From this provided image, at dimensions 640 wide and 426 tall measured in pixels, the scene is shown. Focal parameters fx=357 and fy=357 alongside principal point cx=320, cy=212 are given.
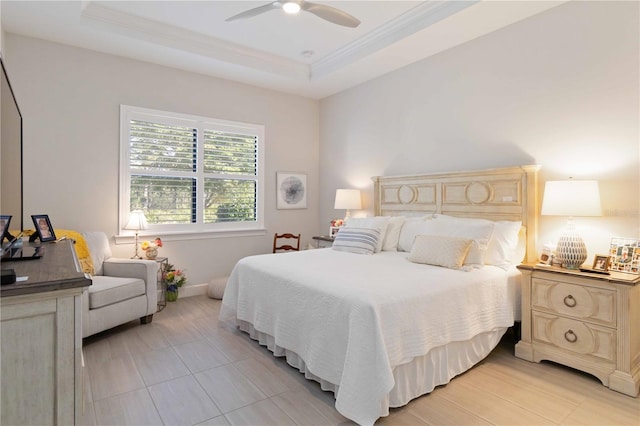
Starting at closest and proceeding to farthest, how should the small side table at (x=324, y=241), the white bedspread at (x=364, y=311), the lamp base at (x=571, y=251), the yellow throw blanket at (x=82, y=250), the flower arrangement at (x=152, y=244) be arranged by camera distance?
the white bedspread at (x=364, y=311) < the lamp base at (x=571, y=251) < the yellow throw blanket at (x=82, y=250) < the flower arrangement at (x=152, y=244) < the small side table at (x=324, y=241)

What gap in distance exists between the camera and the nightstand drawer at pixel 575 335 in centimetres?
239

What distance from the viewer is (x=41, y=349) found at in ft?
Result: 3.86

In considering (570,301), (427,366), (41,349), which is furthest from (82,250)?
(570,301)

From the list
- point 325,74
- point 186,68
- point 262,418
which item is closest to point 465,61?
point 325,74

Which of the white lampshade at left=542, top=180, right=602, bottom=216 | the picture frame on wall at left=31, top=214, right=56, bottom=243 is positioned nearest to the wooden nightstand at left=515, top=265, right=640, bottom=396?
the white lampshade at left=542, top=180, right=602, bottom=216

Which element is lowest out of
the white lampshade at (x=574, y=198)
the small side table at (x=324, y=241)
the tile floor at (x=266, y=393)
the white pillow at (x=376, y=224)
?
the tile floor at (x=266, y=393)

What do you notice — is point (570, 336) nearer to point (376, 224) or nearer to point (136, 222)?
point (376, 224)

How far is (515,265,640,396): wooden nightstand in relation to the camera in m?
2.31

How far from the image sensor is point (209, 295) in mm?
4477

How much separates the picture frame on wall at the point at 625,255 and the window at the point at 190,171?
13.0 feet

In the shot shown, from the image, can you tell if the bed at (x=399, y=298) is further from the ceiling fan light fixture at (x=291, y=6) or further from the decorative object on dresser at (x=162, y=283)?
the ceiling fan light fixture at (x=291, y=6)

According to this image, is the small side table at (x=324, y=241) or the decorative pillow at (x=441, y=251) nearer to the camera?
the decorative pillow at (x=441, y=251)

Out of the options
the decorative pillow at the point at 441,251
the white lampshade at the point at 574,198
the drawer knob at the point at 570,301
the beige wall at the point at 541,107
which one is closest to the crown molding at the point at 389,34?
the beige wall at the point at 541,107

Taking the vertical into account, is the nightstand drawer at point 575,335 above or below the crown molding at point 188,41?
below
